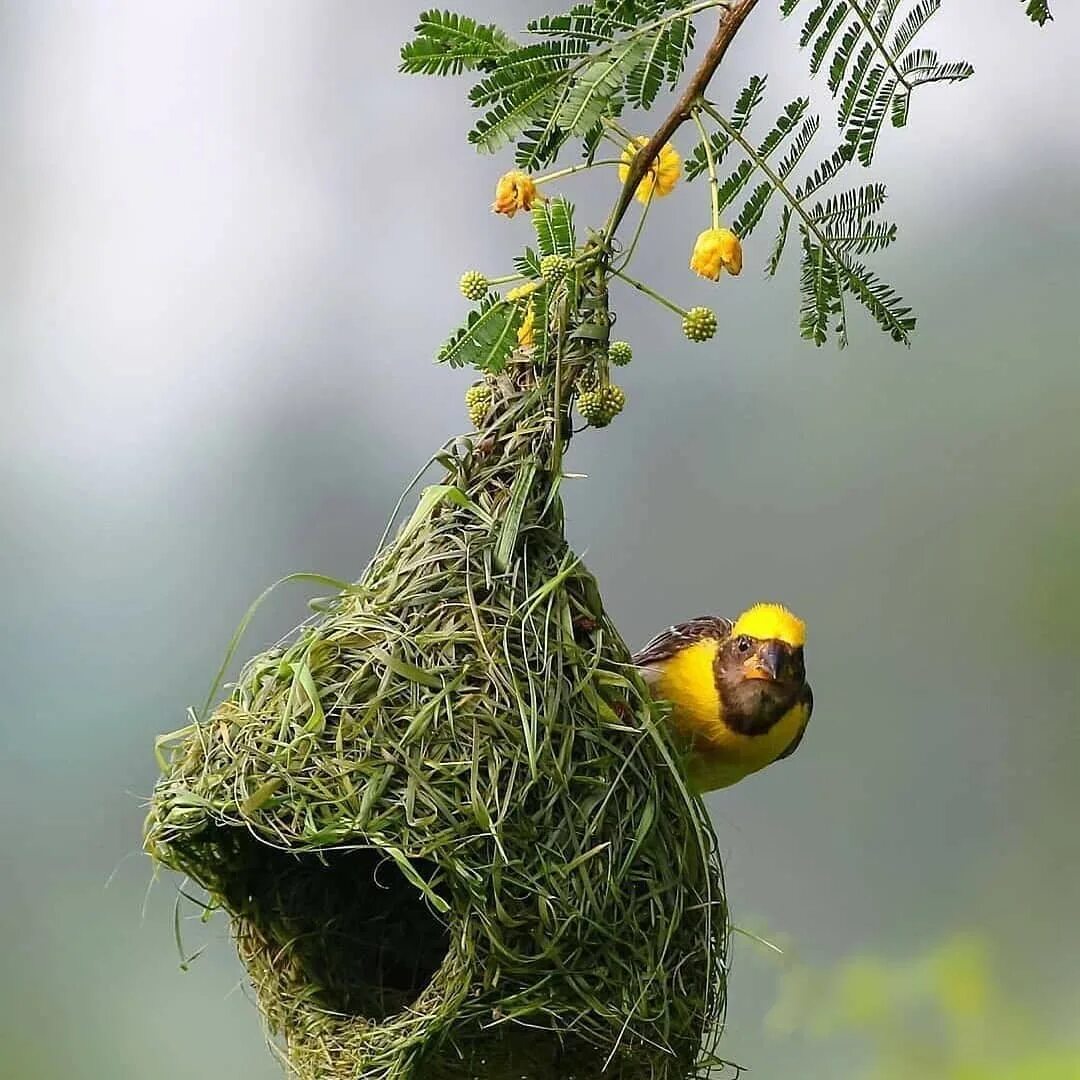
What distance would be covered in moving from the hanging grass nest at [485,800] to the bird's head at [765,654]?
0.23 meters

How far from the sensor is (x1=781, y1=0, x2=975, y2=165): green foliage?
1.09 meters

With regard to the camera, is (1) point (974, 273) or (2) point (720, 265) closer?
(2) point (720, 265)

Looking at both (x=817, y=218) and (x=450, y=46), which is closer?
(x=450, y=46)

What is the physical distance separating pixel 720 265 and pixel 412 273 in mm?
1098

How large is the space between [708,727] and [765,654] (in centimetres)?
9

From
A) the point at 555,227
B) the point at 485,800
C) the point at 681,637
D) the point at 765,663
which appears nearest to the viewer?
the point at 485,800

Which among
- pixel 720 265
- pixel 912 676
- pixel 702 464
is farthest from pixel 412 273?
pixel 720 265

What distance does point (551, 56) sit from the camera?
102 cm

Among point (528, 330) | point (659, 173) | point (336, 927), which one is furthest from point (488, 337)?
point (336, 927)

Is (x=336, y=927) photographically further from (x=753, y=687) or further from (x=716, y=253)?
(x=716, y=253)

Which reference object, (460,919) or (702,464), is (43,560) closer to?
(702,464)

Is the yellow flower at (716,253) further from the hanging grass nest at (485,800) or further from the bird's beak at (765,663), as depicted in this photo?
the bird's beak at (765,663)

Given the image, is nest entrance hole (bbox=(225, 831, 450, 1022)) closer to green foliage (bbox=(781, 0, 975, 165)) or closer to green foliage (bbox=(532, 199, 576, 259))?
green foliage (bbox=(532, 199, 576, 259))

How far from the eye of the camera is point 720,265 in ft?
3.48
